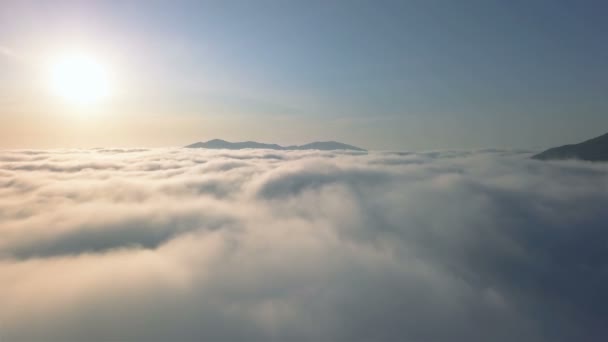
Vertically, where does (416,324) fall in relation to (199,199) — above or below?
below

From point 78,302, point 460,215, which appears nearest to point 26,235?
point 78,302

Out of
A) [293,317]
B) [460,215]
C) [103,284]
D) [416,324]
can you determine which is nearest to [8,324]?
[103,284]

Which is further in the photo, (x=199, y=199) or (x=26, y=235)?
(x=199, y=199)

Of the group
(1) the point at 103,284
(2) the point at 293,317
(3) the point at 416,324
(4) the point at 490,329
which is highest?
(1) the point at 103,284

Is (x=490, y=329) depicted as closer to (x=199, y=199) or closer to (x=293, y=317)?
(x=293, y=317)

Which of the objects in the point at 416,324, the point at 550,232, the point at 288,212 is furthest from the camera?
the point at 288,212

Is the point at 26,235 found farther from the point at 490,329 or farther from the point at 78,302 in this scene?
the point at 490,329

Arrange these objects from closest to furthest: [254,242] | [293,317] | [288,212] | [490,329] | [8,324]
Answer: [8,324] < [293,317] < [490,329] < [254,242] < [288,212]
